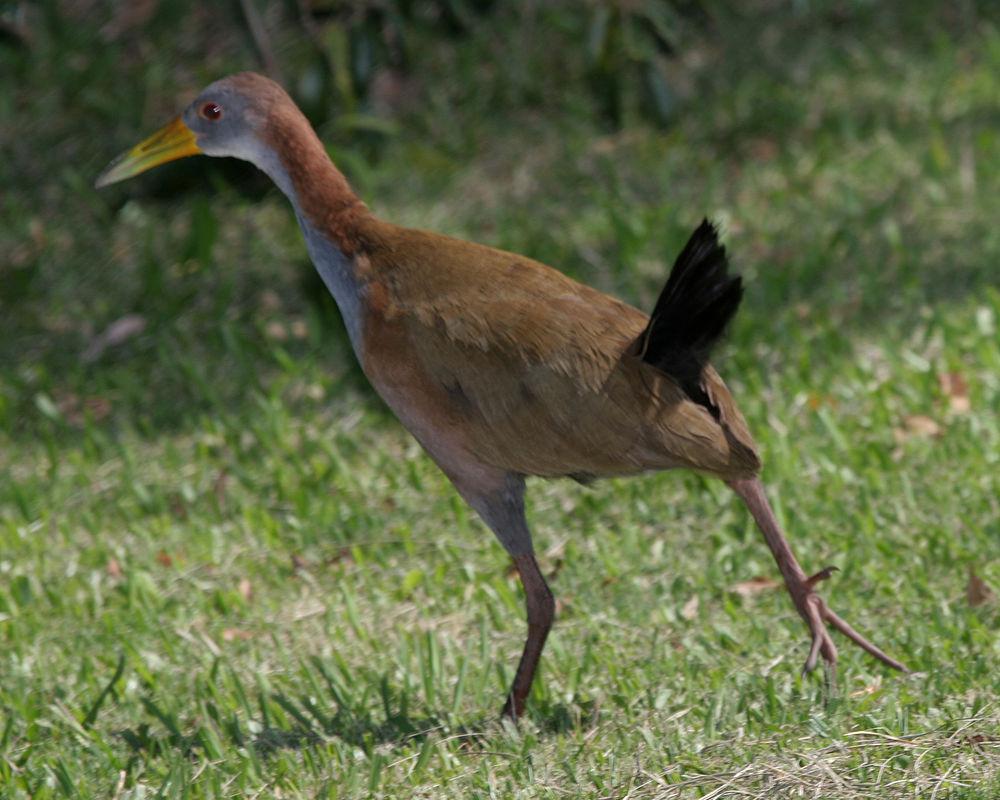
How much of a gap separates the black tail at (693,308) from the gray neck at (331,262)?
2.43 ft

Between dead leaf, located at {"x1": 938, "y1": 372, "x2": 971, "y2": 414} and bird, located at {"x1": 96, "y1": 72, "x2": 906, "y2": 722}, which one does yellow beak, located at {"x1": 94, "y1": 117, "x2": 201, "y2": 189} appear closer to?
bird, located at {"x1": 96, "y1": 72, "x2": 906, "y2": 722}

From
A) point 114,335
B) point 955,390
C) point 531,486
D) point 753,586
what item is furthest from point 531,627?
point 114,335

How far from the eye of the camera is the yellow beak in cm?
427

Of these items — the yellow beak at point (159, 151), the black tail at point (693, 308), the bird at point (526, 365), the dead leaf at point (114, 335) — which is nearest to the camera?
the black tail at point (693, 308)

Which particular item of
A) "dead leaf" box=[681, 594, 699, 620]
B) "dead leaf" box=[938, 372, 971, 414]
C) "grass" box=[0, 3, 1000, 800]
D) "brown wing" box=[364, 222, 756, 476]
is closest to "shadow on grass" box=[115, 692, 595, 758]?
"grass" box=[0, 3, 1000, 800]

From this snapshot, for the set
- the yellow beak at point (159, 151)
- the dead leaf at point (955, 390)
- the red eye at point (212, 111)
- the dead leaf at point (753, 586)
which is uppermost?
the red eye at point (212, 111)

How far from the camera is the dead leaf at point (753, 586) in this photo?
4.40 metres

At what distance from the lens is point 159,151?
432cm

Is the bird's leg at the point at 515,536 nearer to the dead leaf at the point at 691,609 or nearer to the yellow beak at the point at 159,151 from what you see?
the dead leaf at the point at 691,609

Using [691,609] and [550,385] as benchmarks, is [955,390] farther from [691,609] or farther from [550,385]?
[550,385]

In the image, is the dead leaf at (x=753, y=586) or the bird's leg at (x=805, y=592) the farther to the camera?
the dead leaf at (x=753, y=586)

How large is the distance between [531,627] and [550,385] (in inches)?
26.3

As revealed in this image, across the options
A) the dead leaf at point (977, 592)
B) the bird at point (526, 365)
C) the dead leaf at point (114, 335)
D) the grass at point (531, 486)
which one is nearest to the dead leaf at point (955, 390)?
the grass at point (531, 486)

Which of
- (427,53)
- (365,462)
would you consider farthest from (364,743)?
(427,53)
